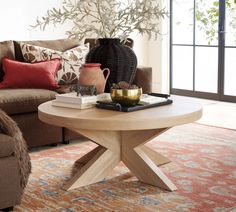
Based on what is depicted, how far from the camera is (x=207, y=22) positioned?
6.28 m

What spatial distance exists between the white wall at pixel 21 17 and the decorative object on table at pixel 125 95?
3.31m

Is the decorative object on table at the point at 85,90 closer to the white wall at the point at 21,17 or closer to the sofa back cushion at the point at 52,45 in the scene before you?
the sofa back cushion at the point at 52,45


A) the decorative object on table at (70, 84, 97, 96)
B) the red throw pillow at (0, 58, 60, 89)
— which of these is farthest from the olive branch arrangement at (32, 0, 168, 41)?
the red throw pillow at (0, 58, 60, 89)

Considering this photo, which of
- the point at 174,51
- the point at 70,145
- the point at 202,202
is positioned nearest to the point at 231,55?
the point at 174,51

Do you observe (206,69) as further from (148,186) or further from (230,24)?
(148,186)

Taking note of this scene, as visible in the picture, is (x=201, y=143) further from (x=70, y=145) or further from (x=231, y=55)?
(x=231, y=55)

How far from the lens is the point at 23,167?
2.72 metres

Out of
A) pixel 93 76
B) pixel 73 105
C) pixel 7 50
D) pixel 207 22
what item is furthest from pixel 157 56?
pixel 73 105

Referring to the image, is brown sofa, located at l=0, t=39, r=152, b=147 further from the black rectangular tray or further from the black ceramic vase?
the black rectangular tray

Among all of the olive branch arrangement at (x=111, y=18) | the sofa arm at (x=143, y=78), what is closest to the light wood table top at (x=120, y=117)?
the olive branch arrangement at (x=111, y=18)

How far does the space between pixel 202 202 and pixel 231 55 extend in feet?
11.8

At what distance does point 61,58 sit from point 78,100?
1572mm

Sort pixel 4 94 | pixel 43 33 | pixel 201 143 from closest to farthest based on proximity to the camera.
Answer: pixel 4 94 < pixel 201 143 < pixel 43 33

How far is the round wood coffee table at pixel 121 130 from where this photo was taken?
107 inches
